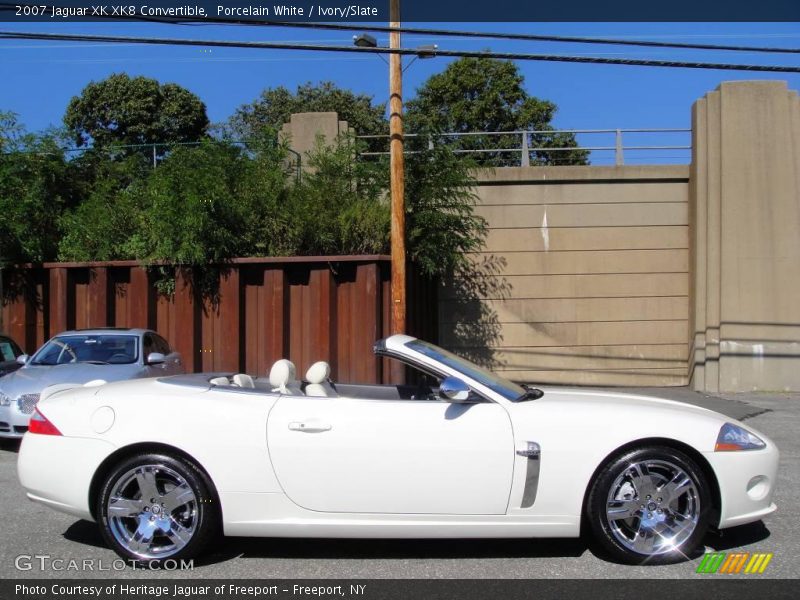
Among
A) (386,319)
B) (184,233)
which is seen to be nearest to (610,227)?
(386,319)

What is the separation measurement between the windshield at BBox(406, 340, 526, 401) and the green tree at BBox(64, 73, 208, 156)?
3137 centimetres

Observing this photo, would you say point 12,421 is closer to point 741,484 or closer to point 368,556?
point 368,556

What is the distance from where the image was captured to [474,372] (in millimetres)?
4840

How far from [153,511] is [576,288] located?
13470 millimetres

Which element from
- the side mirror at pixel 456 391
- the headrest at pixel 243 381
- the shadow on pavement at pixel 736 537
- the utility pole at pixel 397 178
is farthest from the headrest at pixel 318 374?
the utility pole at pixel 397 178

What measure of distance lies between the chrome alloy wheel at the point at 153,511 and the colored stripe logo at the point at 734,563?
3001 millimetres

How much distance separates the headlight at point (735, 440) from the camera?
4.37 m

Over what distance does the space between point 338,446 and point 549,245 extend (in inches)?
513

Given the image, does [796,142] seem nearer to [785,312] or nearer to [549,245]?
[785,312]

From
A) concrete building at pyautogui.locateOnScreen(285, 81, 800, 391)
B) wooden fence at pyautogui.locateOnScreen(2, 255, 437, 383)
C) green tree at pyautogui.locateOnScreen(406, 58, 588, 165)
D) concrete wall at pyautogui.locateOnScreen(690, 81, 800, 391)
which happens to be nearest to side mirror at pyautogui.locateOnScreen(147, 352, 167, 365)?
wooden fence at pyautogui.locateOnScreen(2, 255, 437, 383)

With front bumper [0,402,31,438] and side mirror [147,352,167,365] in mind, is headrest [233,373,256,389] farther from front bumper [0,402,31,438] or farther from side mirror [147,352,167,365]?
side mirror [147,352,167,365]

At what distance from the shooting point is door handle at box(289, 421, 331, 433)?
4.33 m

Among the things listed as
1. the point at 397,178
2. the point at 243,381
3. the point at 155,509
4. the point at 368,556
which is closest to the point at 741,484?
the point at 368,556

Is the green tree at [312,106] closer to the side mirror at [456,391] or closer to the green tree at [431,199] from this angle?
the green tree at [431,199]
